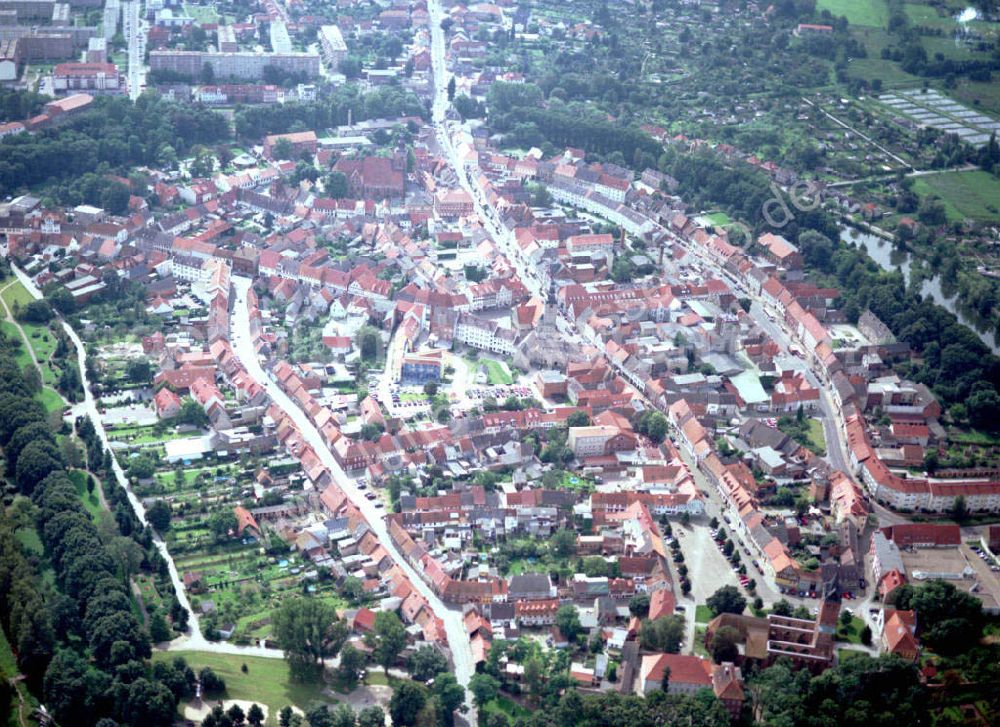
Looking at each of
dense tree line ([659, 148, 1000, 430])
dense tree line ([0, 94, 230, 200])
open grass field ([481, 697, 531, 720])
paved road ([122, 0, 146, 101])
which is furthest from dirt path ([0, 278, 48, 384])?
dense tree line ([659, 148, 1000, 430])

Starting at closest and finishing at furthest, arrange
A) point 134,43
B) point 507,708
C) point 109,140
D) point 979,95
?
point 507,708 → point 109,140 → point 134,43 → point 979,95

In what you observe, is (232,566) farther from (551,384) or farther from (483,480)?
(551,384)

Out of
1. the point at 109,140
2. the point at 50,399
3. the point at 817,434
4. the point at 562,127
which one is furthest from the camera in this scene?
the point at 562,127

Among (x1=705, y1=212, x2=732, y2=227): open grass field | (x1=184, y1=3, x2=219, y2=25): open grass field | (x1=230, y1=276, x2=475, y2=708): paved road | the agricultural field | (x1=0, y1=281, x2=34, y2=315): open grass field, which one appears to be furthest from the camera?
(x1=184, y1=3, x2=219, y2=25): open grass field

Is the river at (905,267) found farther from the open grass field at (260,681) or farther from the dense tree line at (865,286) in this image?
the open grass field at (260,681)

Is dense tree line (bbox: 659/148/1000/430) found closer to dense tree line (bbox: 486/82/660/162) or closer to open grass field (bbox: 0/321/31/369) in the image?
dense tree line (bbox: 486/82/660/162)

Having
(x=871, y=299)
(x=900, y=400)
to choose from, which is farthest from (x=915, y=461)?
(x=871, y=299)

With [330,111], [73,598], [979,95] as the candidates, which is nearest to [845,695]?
[73,598]

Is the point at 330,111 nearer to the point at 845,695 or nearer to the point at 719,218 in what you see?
the point at 719,218
